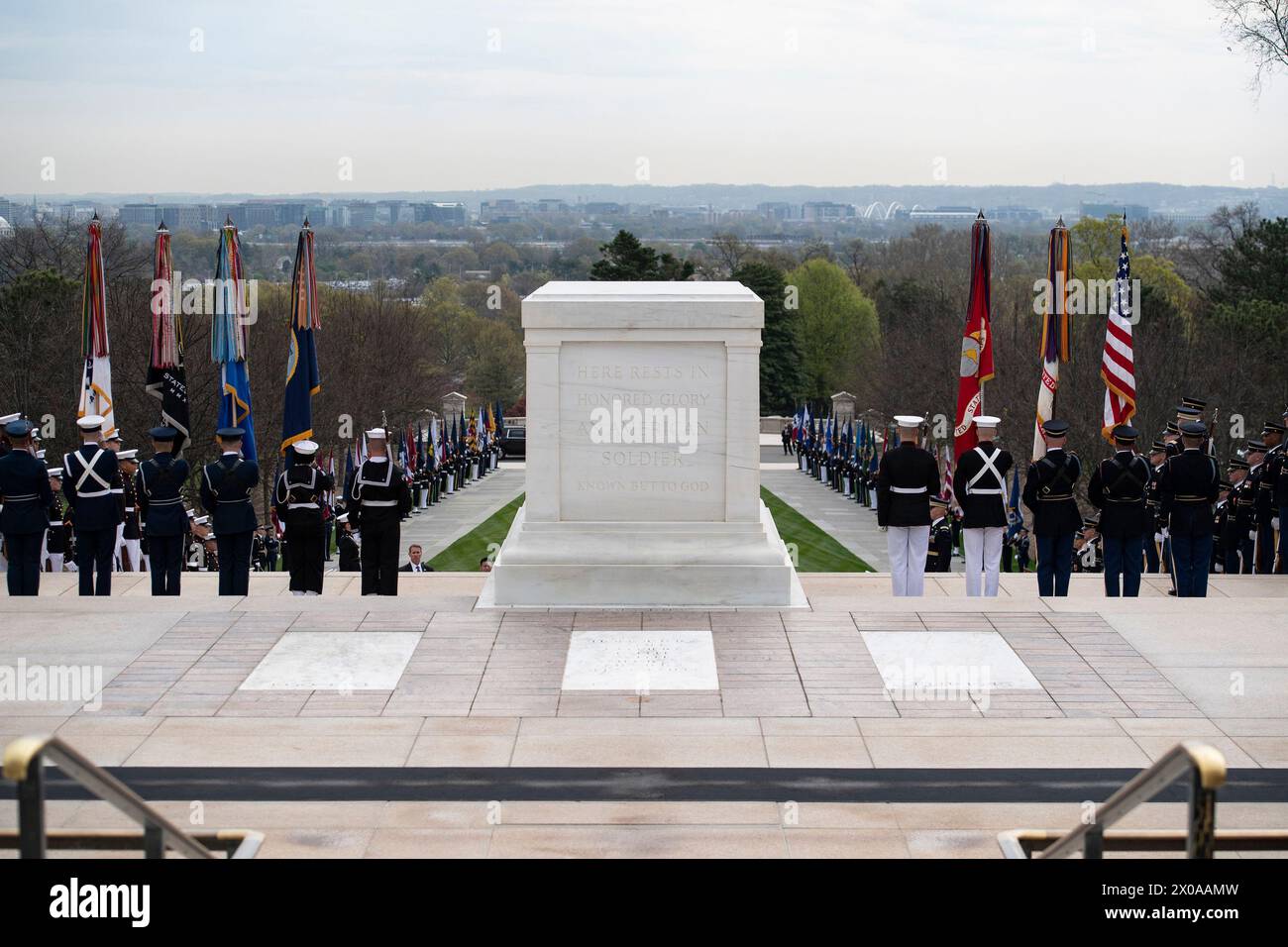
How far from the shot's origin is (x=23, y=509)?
1166 centimetres

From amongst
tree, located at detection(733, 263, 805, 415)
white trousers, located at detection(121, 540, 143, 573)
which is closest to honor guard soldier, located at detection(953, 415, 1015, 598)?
white trousers, located at detection(121, 540, 143, 573)

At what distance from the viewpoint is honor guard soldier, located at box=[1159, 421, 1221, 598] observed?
11.9 meters

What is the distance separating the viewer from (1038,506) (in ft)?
39.0

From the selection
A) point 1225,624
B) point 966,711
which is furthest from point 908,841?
point 1225,624

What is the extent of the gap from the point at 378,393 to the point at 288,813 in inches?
1594

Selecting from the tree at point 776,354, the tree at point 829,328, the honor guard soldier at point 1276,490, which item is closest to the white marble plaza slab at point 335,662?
the honor guard soldier at point 1276,490

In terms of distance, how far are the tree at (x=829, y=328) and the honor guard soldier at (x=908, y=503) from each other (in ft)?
231

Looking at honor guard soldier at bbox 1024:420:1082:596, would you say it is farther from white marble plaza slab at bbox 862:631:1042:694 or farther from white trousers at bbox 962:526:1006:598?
white marble plaza slab at bbox 862:631:1042:694

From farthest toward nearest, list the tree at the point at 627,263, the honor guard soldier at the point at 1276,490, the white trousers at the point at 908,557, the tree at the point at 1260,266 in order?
1. the tree at the point at 627,263
2. the tree at the point at 1260,266
3. the honor guard soldier at the point at 1276,490
4. the white trousers at the point at 908,557

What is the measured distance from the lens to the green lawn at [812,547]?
28.9 m

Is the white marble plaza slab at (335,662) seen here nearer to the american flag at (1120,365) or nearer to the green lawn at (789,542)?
the american flag at (1120,365)

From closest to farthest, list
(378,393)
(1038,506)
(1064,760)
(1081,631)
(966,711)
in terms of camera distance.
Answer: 1. (1064,760)
2. (966,711)
3. (1081,631)
4. (1038,506)
5. (378,393)

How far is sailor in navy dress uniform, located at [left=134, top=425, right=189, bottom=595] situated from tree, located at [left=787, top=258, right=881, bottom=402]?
70.8m
